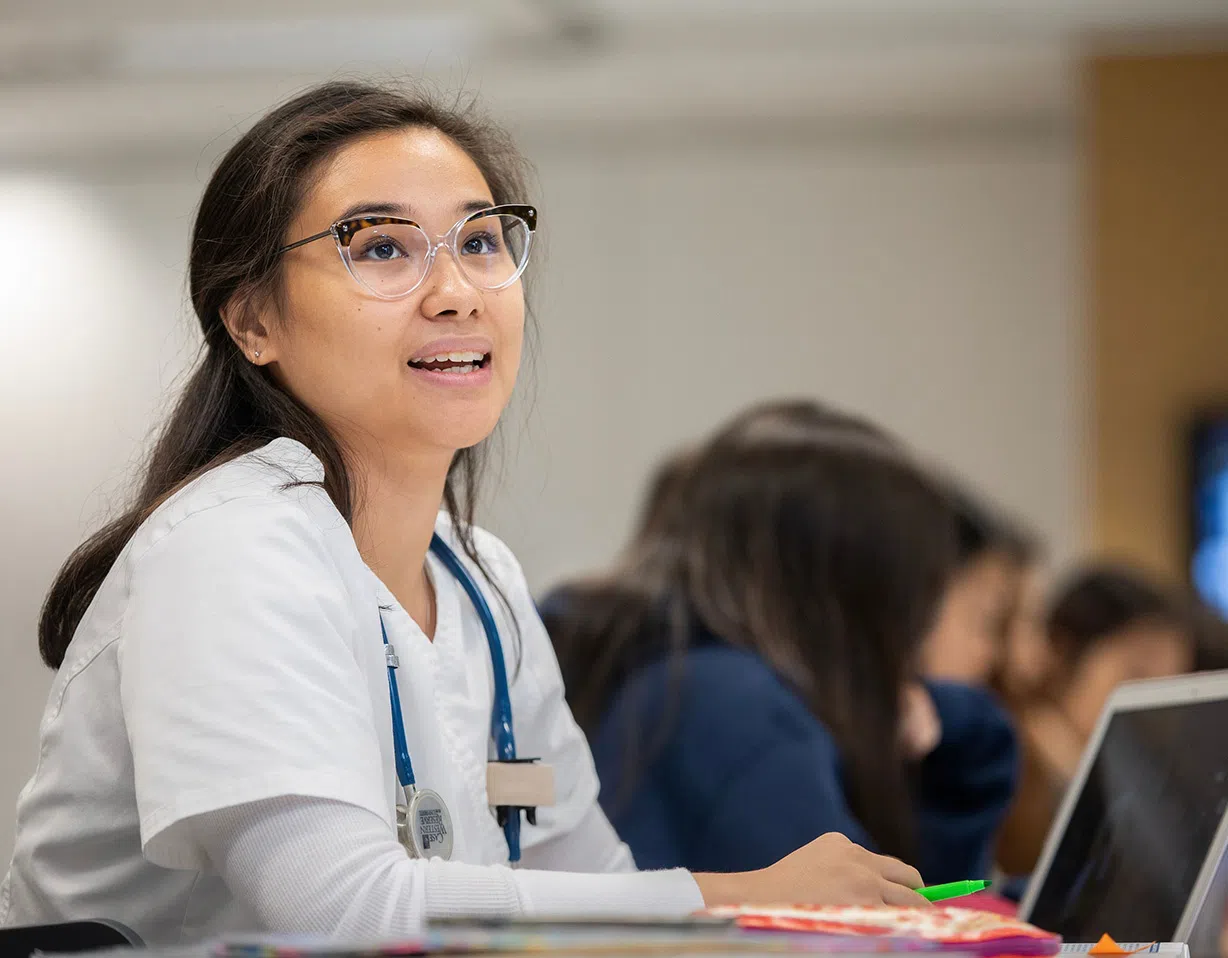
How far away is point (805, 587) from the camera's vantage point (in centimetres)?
184

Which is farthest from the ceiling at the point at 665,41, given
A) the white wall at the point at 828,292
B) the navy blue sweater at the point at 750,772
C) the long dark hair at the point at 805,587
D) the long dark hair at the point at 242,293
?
the long dark hair at the point at 242,293

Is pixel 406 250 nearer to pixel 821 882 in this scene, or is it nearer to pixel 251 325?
pixel 251 325

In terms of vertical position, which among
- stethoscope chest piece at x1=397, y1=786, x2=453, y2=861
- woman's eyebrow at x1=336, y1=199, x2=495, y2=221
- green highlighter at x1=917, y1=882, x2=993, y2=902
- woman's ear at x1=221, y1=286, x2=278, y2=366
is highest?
woman's eyebrow at x1=336, y1=199, x2=495, y2=221

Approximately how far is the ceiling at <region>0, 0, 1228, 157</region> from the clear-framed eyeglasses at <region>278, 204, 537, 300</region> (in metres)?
3.03

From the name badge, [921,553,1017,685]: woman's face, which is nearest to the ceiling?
[921,553,1017,685]: woman's face

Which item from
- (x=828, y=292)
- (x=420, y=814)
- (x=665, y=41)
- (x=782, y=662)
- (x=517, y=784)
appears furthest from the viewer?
(x=828, y=292)

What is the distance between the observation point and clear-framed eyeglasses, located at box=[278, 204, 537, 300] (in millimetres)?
928

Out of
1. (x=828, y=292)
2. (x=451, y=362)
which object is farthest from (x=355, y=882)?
(x=828, y=292)

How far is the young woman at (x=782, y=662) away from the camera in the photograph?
1733 millimetres

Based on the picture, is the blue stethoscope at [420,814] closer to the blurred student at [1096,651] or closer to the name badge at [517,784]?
the name badge at [517,784]

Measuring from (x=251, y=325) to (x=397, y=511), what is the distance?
154 mm

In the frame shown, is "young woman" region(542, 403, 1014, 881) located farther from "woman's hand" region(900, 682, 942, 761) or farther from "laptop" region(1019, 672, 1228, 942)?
"laptop" region(1019, 672, 1228, 942)

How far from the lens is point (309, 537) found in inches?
34.4

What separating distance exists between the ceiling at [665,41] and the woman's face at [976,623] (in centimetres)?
191
